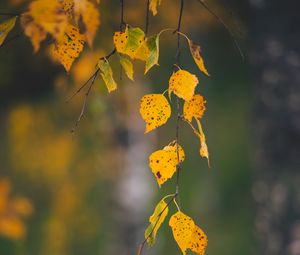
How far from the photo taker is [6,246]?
19.2ft

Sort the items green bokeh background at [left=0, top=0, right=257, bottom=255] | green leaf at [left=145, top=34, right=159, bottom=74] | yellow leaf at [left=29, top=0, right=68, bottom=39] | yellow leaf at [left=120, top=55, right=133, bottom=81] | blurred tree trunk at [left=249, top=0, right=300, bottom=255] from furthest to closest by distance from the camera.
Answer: green bokeh background at [left=0, top=0, right=257, bottom=255] → blurred tree trunk at [left=249, top=0, right=300, bottom=255] → yellow leaf at [left=120, top=55, right=133, bottom=81] → green leaf at [left=145, top=34, right=159, bottom=74] → yellow leaf at [left=29, top=0, right=68, bottom=39]

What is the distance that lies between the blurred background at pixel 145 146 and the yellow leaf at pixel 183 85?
0.85 ft

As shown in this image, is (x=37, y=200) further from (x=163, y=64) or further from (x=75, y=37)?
(x=75, y=37)

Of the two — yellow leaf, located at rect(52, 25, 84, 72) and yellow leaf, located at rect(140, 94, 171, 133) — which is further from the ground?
yellow leaf, located at rect(52, 25, 84, 72)

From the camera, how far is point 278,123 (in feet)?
7.53

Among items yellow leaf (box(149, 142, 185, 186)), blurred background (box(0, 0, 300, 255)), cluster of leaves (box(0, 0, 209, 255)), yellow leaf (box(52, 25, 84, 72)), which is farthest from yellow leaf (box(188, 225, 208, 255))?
yellow leaf (box(52, 25, 84, 72))

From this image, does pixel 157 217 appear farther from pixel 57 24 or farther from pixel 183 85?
pixel 57 24

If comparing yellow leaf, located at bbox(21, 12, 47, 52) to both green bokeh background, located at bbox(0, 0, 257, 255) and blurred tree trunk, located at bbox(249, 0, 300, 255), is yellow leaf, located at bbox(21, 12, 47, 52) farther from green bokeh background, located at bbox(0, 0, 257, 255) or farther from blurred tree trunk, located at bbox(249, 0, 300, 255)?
green bokeh background, located at bbox(0, 0, 257, 255)

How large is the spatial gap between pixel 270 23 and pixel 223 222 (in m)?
4.53

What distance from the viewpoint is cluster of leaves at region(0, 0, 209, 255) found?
3.18 feet

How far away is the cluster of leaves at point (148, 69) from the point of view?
3.18 ft

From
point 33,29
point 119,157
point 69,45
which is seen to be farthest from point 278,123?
point 119,157

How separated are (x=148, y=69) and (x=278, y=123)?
1390 millimetres

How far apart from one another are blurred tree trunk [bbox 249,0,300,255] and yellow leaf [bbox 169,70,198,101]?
4.45 feet
